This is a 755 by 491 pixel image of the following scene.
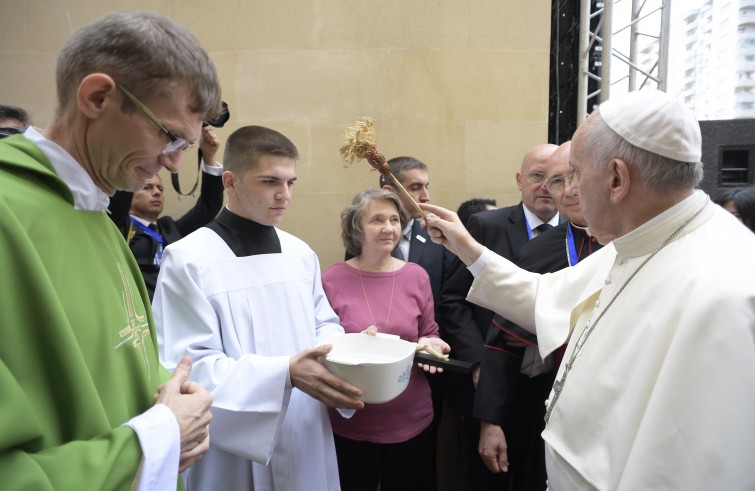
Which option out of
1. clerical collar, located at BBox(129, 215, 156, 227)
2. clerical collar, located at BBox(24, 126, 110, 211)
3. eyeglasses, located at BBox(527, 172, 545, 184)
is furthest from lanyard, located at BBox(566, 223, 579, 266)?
clerical collar, located at BBox(129, 215, 156, 227)

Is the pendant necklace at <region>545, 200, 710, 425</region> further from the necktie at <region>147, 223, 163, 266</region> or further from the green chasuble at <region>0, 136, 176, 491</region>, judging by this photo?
the necktie at <region>147, 223, 163, 266</region>

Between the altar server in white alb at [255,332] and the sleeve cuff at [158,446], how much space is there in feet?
2.67

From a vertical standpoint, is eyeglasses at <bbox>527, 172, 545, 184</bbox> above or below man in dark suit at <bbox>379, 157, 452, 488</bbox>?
above

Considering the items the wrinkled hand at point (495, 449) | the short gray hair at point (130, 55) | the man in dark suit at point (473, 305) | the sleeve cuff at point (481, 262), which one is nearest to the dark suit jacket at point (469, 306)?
the man in dark suit at point (473, 305)

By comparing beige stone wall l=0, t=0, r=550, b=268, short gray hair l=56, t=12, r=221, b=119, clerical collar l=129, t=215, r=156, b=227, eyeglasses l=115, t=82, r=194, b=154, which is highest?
beige stone wall l=0, t=0, r=550, b=268

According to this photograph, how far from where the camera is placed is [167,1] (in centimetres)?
471

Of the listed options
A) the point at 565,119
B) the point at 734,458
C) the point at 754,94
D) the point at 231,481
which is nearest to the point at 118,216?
the point at 231,481

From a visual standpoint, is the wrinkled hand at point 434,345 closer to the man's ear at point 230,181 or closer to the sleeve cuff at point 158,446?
the man's ear at point 230,181

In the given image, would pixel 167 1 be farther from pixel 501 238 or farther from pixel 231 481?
pixel 231 481

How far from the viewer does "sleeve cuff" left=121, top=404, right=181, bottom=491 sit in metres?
1.05

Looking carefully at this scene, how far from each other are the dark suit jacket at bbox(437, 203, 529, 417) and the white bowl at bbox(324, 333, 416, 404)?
0.83 m

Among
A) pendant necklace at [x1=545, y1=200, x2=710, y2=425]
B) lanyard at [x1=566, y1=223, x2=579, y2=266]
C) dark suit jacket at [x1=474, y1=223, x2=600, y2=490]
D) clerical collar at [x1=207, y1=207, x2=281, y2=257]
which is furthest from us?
lanyard at [x1=566, y1=223, x2=579, y2=266]

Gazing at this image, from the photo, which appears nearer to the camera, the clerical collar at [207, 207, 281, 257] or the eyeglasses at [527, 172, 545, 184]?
the clerical collar at [207, 207, 281, 257]

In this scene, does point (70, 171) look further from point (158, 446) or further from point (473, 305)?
point (473, 305)
